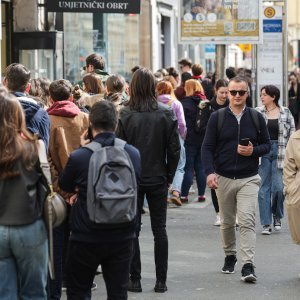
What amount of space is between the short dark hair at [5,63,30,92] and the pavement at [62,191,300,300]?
6.09 ft

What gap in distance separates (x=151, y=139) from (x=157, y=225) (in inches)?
29.2

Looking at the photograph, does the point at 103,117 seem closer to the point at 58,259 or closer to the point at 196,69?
the point at 58,259

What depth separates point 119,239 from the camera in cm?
664

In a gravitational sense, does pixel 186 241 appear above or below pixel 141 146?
below

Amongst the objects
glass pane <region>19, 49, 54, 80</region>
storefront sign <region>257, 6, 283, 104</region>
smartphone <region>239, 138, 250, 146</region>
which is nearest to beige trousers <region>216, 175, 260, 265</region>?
smartphone <region>239, 138, 250, 146</region>

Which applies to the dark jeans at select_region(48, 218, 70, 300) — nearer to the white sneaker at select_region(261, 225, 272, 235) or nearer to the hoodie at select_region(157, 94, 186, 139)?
the white sneaker at select_region(261, 225, 272, 235)

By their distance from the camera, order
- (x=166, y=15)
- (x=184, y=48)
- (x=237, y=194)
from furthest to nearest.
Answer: (x=184, y=48), (x=166, y=15), (x=237, y=194)

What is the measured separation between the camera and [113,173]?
655cm

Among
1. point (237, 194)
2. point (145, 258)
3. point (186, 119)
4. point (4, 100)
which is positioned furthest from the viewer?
point (186, 119)

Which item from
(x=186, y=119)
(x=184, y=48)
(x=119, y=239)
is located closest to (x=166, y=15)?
(x=184, y=48)

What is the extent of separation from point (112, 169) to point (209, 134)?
3.37 metres

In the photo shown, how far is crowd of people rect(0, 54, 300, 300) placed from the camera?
235 inches

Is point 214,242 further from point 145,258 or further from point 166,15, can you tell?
point 166,15

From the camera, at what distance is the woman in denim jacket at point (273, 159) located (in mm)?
12224
